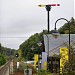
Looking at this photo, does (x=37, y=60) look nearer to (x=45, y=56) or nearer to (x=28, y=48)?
(x=45, y=56)

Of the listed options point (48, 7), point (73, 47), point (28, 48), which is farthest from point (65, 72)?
point (28, 48)

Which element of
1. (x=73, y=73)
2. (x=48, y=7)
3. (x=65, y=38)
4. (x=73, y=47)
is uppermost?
(x=48, y=7)

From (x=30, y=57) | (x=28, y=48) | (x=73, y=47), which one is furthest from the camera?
(x=28, y=48)

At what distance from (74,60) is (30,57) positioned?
86.5 metres

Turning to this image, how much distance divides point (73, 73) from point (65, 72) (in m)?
0.41

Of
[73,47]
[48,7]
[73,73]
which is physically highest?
[48,7]

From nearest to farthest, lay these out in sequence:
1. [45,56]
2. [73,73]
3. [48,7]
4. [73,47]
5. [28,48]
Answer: [73,73] → [73,47] → [45,56] → [48,7] → [28,48]

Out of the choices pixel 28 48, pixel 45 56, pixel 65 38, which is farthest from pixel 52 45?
pixel 28 48

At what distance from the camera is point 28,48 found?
392 feet

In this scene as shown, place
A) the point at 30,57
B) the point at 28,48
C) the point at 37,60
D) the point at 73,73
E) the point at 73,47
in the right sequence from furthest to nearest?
the point at 28,48
the point at 30,57
the point at 37,60
the point at 73,47
the point at 73,73

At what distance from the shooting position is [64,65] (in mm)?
20375

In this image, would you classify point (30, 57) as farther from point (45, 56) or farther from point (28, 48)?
point (45, 56)

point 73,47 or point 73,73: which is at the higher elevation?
point 73,47

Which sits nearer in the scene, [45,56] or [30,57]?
[45,56]
